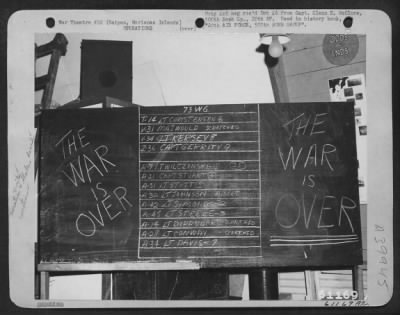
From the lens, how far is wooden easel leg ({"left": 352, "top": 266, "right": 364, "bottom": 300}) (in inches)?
80.7

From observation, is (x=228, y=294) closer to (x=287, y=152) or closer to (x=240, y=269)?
(x=240, y=269)

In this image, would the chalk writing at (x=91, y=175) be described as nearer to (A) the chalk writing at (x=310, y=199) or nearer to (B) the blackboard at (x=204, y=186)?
(B) the blackboard at (x=204, y=186)

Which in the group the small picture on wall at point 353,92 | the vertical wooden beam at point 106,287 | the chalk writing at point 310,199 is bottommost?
the vertical wooden beam at point 106,287

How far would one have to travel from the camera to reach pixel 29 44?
81.4 inches

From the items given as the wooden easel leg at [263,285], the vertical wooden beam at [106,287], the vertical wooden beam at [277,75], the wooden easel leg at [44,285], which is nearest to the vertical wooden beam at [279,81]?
the vertical wooden beam at [277,75]

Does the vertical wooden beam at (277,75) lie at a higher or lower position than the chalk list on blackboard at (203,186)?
higher

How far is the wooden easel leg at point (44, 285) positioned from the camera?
2.05m

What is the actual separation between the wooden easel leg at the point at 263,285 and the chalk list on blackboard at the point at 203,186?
0.08 meters

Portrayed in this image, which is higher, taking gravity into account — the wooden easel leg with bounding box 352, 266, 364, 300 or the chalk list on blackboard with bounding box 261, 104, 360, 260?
the chalk list on blackboard with bounding box 261, 104, 360, 260

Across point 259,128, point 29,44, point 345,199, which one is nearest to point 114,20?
point 29,44

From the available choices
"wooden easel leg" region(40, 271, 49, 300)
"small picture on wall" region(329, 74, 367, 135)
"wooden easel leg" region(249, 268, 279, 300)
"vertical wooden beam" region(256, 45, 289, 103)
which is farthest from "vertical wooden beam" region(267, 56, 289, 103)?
"wooden easel leg" region(40, 271, 49, 300)

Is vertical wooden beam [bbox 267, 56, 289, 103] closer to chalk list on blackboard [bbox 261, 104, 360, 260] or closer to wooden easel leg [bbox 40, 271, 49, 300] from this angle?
chalk list on blackboard [bbox 261, 104, 360, 260]

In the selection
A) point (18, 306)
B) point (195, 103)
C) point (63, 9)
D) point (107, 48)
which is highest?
point (63, 9)

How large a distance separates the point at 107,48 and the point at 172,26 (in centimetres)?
22
